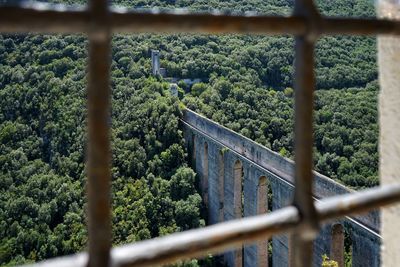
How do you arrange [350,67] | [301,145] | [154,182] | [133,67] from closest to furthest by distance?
[301,145]
[154,182]
[350,67]
[133,67]

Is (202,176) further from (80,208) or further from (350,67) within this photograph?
(350,67)

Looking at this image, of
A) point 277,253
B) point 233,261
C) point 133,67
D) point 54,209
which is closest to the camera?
point 277,253

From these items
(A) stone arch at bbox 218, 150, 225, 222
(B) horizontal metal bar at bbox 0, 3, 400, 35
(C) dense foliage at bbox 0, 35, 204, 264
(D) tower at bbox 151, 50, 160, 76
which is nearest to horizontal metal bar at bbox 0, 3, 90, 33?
(B) horizontal metal bar at bbox 0, 3, 400, 35

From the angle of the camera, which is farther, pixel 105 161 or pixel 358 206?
pixel 358 206

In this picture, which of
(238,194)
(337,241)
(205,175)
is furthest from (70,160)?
(337,241)

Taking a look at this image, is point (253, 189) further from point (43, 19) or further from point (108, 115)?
point (43, 19)

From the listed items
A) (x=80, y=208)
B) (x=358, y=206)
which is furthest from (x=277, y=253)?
(x=358, y=206)

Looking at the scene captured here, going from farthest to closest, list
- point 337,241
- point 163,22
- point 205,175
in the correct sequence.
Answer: point 205,175, point 337,241, point 163,22
